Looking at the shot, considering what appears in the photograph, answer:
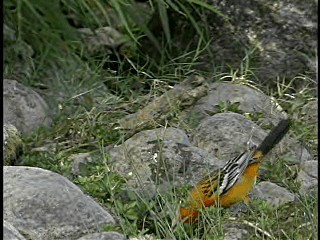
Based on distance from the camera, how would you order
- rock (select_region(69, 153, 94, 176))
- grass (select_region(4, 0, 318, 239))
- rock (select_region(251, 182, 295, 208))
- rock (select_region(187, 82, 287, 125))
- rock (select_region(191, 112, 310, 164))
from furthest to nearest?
1. rock (select_region(187, 82, 287, 125))
2. rock (select_region(191, 112, 310, 164))
3. rock (select_region(69, 153, 94, 176))
4. rock (select_region(251, 182, 295, 208))
5. grass (select_region(4, 0, 318, 239))

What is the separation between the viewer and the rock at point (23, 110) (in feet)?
18.1

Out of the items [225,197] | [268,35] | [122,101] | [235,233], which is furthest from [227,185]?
[268,35]

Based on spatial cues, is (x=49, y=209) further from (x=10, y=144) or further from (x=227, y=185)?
(x=10, y=144)

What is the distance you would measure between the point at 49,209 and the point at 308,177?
1.55 meters

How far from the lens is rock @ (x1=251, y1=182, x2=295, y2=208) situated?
4527mm

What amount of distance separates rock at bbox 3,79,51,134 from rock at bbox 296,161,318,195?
1.46 metres

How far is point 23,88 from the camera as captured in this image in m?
5.68

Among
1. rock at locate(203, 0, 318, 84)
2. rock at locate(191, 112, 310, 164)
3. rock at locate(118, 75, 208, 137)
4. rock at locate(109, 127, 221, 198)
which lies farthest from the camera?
rock at locate(203, 0, 318, 84)

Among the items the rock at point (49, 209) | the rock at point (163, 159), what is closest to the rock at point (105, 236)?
the rock at point (49, 209)

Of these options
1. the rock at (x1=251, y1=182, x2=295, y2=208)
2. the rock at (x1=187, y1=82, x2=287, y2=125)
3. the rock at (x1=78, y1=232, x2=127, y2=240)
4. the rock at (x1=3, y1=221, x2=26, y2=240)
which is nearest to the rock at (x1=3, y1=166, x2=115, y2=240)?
the rock at (x1=78, y1=232, x2=127, y2=240)

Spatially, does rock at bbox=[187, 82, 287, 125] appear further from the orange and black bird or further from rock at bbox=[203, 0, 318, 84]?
the orange and black bird

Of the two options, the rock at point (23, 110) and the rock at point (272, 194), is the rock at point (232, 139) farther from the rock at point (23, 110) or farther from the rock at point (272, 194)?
the rock at point (23, 110)

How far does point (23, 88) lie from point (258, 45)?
5.44 feet

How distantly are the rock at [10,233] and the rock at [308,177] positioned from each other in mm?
1582
